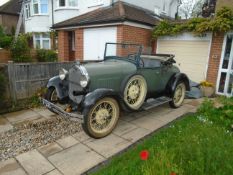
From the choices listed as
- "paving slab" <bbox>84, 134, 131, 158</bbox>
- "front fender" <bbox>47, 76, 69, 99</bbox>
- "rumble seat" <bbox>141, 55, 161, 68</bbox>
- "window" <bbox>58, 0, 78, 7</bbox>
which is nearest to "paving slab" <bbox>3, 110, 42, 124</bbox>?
"front fender" <bbox>47, 76, 69, 99</bbox>

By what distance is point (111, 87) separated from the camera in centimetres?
396

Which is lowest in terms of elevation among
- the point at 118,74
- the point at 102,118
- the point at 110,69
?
the point at 102,118

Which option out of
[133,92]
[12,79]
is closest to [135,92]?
[133,92]

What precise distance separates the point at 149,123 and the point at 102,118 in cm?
134

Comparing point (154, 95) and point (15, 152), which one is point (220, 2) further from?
point (15, 152)

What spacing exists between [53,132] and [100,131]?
103 centimetres

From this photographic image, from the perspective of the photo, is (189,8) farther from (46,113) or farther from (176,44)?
(46,113)

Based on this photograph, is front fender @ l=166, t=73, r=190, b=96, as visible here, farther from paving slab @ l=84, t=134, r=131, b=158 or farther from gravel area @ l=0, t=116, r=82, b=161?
gravel area @ l=0, t=116, r=82, b=161

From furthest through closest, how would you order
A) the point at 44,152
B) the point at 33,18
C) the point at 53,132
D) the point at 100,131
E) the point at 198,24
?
the point at 33,18
the point at 198,24
the point at 53,132
the point at 100,131
the point at 44,152

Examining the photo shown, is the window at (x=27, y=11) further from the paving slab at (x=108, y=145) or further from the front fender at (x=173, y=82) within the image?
the paving slab at (x=108, y=145)

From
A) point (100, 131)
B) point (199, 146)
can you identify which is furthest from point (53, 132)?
Answer: point (199, 146)

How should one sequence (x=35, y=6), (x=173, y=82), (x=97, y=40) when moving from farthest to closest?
(x=35, y=6) → (x=97, y=40) → (x=173, y=82)

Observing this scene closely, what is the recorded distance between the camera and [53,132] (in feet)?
12.5

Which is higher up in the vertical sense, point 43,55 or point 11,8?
point 11,8
